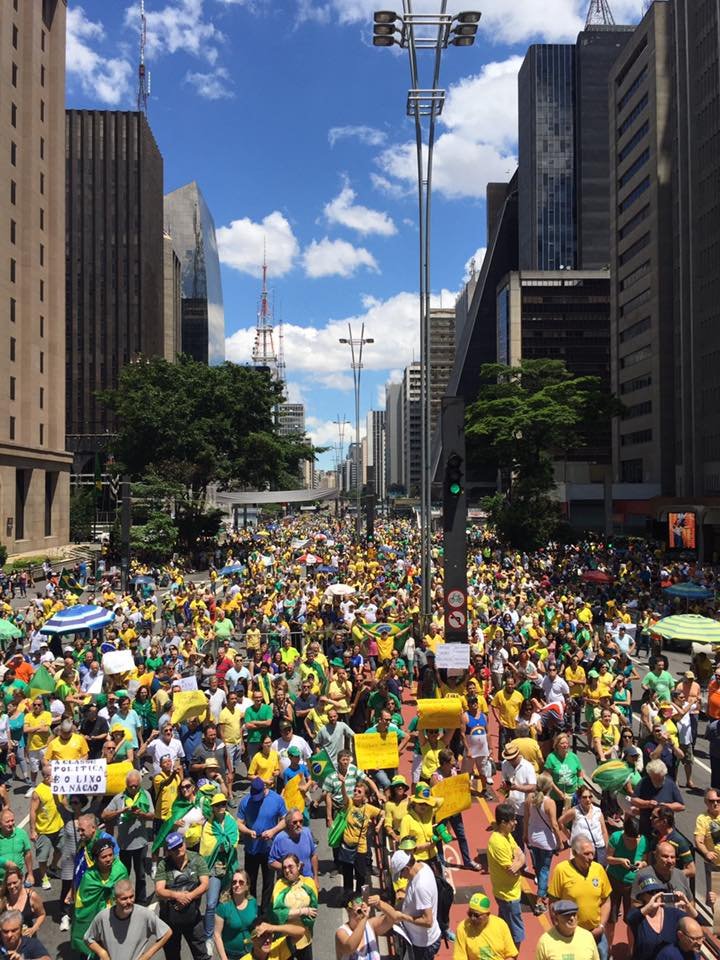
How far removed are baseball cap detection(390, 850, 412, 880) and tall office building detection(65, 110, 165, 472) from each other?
10122cm

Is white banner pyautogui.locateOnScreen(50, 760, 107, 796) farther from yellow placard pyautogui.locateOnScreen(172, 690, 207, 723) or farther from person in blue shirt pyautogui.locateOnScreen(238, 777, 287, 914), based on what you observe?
yellow placard pyautogui.locateOnScreen(172, 690, 207, 723)

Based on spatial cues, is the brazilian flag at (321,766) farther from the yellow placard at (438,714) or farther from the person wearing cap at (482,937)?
the person wearing cap at (482,937)

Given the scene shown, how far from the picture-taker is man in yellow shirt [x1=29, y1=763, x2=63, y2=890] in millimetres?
8375

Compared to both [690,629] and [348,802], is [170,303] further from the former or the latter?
[348,802]

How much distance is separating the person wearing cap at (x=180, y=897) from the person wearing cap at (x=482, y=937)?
7.00 ft

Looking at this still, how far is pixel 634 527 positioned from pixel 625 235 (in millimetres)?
26246

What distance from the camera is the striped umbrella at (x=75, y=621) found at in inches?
680

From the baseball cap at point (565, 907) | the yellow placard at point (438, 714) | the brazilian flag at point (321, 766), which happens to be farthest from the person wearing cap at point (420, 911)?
the yellow placard at point (438, 714)

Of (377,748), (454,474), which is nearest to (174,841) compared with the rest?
(377,748)

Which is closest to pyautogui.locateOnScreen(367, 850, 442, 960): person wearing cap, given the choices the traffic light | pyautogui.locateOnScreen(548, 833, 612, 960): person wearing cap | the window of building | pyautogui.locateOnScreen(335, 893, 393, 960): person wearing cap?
pyautogui.locateOnScreen(335, 893, 393, 960): person wearing cap

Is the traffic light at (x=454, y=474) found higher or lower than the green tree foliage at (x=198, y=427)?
lower

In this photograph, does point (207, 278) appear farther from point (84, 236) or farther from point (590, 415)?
point (590, 415)

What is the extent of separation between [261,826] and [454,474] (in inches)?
314

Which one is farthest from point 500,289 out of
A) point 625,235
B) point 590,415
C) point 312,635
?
point 312,635
